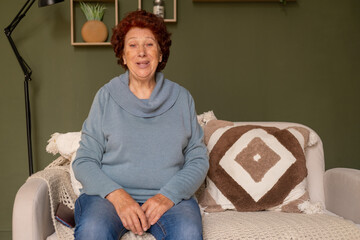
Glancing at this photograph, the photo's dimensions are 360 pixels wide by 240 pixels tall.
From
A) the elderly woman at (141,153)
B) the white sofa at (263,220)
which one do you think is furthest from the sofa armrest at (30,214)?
the elderly woman at (141,153)

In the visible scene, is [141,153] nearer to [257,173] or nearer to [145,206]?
[145,206]

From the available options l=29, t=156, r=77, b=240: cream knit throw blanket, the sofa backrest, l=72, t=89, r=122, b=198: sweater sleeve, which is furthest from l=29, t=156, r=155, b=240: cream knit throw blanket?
the sofa backrest

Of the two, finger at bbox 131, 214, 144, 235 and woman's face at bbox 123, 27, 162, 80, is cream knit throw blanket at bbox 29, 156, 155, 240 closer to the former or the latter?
finger at bbox 131, 214, 144, 235

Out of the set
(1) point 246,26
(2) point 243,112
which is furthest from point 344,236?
(1) point 246,26

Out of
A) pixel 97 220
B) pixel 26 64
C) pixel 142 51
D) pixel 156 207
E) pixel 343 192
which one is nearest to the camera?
pixel 97 220

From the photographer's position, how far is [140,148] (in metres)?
1.47

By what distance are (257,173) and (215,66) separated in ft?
3.73

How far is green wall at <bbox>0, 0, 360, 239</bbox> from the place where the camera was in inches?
104

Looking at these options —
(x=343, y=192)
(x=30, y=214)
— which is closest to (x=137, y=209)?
(x=30, y=214)

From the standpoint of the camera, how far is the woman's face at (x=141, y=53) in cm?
157

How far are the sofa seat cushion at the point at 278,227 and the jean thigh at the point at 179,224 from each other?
0.12 metres

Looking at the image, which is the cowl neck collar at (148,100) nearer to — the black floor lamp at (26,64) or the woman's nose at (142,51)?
the woman's nose at (142,51)

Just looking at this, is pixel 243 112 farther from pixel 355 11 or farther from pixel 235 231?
pixel 235 231

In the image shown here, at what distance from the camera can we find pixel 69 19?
263cm
